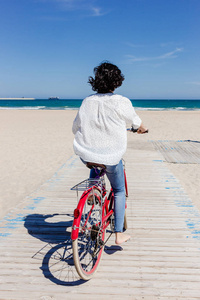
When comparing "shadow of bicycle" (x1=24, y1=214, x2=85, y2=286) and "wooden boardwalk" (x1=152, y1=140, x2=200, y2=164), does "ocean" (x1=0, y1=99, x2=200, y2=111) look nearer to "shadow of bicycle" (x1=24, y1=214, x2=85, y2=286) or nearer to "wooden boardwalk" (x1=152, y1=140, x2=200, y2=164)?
"wooden boardwalk" (x1=152, y1=140, x2=200, y2=164)

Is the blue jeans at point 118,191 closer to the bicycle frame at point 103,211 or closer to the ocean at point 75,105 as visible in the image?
the bicycle frame at point 103,211

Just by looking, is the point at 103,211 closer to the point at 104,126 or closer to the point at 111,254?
the point at 111,254

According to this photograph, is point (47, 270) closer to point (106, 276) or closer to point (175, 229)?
point (106, 276)

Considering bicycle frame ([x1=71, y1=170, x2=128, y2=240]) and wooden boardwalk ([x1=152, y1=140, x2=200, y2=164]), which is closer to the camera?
bicycle frame ([x1=71, y1=170, x2=128, y2=240])

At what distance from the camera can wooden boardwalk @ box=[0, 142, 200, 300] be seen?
6.98 ft

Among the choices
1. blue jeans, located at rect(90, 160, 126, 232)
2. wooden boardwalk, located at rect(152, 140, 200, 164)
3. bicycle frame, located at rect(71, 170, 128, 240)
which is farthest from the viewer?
wooden boardwalk, located at rect(152, 140, 200, 164)

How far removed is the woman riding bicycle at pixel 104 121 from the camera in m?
2.13

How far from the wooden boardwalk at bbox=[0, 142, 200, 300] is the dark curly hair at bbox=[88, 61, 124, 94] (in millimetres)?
1624

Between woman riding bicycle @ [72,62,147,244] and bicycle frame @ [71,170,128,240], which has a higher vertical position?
woman riding bicycle @ [72,62,147,244]

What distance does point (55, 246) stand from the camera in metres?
2.78

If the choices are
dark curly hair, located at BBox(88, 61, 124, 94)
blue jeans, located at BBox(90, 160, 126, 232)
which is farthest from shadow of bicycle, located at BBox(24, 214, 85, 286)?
dark curly hair, located at BBox(88, 61, 124, 94)

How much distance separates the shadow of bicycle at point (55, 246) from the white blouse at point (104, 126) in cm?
105

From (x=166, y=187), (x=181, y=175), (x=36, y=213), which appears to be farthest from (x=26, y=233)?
(x=181, y=175)

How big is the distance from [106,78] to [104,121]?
1.26ft
